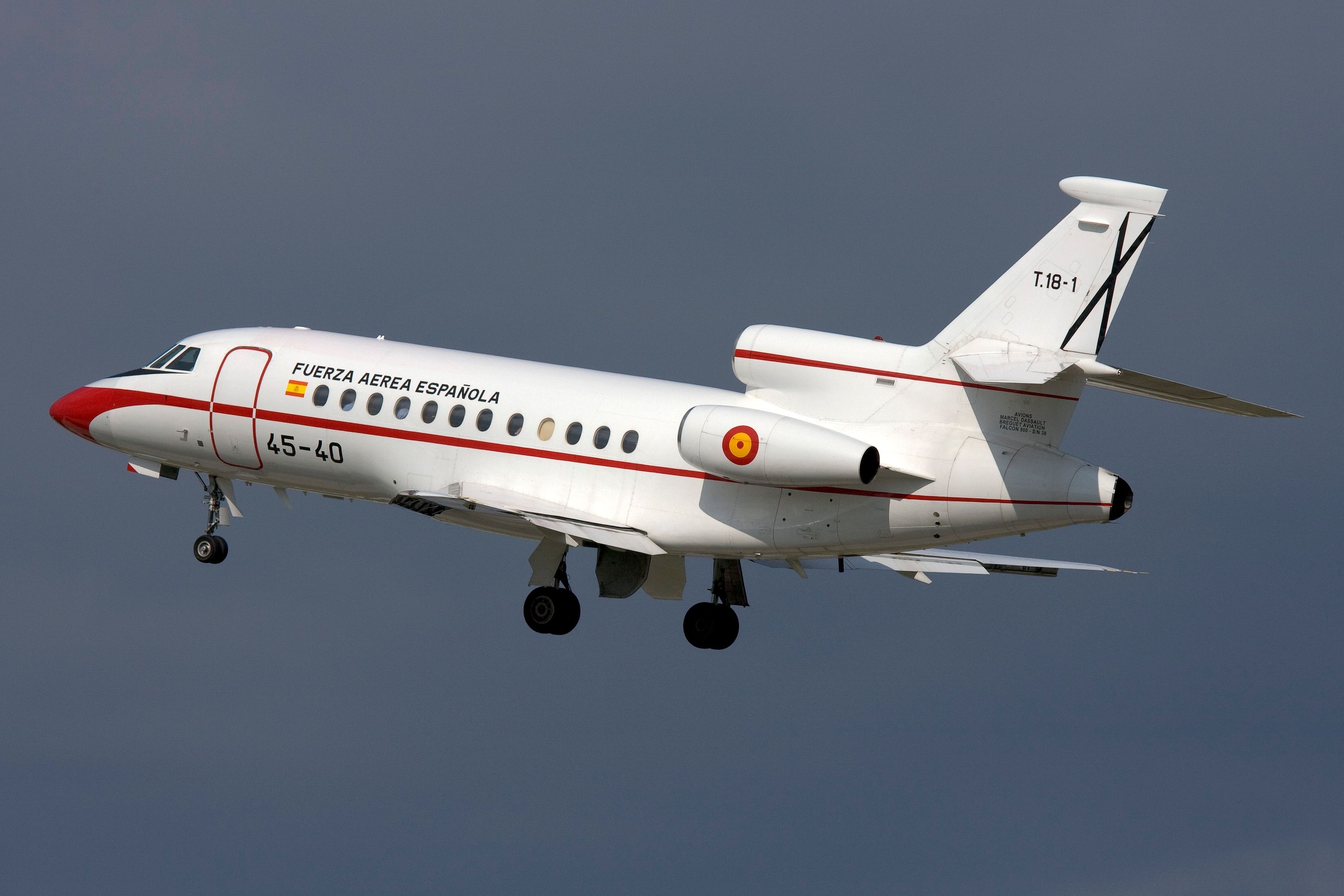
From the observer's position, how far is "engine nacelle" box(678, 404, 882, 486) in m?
29.9

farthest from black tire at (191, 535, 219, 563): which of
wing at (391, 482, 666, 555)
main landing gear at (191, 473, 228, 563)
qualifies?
wing at (391, 482, 666, 555)

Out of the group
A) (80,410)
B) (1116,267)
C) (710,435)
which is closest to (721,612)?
(710,435)

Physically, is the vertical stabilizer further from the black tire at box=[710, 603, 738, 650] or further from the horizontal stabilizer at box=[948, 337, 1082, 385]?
the black tire at box=[710, 603, 738, 650]

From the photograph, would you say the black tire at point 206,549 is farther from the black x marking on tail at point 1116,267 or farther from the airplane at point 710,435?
the black x marking on tail at point 1116,267

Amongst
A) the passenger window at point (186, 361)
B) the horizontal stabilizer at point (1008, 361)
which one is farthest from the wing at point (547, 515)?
the passenger window at point (186, 361)

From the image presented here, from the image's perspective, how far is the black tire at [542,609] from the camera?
3394 centimetres

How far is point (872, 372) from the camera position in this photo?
102ft

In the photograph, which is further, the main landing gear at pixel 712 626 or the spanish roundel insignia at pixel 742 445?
the main landing gear at pixel 712 626

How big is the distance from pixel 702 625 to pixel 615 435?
4.74m

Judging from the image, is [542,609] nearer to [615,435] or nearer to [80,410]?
[615,435]

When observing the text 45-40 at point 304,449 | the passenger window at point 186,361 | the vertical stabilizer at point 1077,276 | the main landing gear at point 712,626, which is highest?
the vertical stabilizer at point 1077,276

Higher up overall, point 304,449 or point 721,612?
point 304,449

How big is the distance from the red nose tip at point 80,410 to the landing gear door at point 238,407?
9.69 feet

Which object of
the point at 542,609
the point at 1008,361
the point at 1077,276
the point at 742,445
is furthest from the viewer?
the point at 542,609
